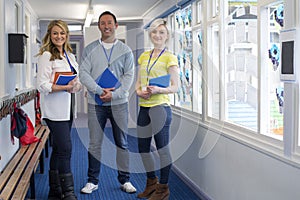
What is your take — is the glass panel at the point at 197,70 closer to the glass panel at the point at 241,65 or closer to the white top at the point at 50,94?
the glass panel at the point at 241,65

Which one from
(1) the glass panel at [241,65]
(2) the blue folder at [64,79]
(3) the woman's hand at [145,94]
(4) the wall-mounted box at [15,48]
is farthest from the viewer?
(4) the wall-mounted box at [15,48]

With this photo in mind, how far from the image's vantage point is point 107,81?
3883 millimetres

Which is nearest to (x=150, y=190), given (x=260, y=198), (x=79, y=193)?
(x=79, y=193)

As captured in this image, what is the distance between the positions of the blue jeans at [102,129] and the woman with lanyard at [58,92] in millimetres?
472

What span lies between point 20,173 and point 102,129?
93 cm

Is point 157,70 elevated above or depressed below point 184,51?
below

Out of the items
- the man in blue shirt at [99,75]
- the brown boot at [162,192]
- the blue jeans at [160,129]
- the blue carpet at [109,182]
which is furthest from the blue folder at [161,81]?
the blue carpet at [109,182]

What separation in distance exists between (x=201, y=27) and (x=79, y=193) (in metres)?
1.96

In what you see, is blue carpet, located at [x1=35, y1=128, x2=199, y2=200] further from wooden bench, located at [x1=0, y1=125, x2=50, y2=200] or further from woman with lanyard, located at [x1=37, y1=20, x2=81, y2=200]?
woman with lanyard, located at [x1=37, y1=20, x2=81, y2=200]

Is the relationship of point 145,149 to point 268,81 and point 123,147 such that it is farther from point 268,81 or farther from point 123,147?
point 268,81

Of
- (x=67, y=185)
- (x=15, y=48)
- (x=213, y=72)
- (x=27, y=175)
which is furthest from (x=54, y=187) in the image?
(x=213, y=72)

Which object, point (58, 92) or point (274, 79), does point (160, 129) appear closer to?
point (58, 92)

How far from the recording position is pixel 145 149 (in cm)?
382

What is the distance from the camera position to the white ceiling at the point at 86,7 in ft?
23.1
